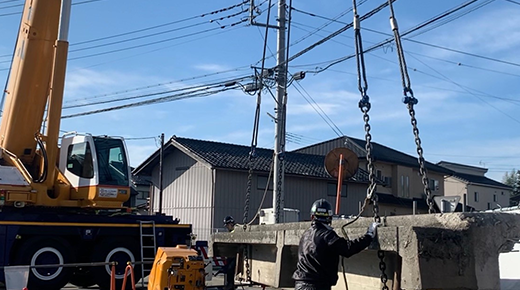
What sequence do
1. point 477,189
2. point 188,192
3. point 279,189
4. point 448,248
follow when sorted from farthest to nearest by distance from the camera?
point 477,189, point 188,192, point 279,189, point 448,248

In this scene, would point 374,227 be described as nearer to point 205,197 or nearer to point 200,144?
point 205,197

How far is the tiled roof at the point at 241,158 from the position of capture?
29.5m

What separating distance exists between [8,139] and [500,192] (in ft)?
178

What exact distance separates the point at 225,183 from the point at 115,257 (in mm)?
15029

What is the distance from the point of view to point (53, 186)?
13.9 m

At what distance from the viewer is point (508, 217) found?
16.9 feet

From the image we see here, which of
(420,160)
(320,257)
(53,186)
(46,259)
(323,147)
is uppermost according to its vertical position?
(323,147)

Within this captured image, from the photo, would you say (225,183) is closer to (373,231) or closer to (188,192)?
(188,192)

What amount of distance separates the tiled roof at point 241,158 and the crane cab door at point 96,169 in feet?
45.8

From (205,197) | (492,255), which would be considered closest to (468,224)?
(492,255)

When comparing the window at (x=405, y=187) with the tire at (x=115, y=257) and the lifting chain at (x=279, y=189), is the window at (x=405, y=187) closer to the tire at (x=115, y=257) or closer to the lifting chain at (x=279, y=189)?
the lifting chain at (x=279, y=189)

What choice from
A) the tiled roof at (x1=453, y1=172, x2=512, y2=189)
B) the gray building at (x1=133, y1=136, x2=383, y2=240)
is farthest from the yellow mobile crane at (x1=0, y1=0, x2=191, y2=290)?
the tiled roof at (x1=453, y1=172, x2=512, y2=189)

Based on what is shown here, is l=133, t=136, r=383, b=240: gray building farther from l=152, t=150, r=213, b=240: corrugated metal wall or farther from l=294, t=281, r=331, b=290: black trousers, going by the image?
l=294, t=281, r=331, b=290: black trousers

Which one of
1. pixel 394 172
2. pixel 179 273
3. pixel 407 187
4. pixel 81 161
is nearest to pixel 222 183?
pixel 81 161
